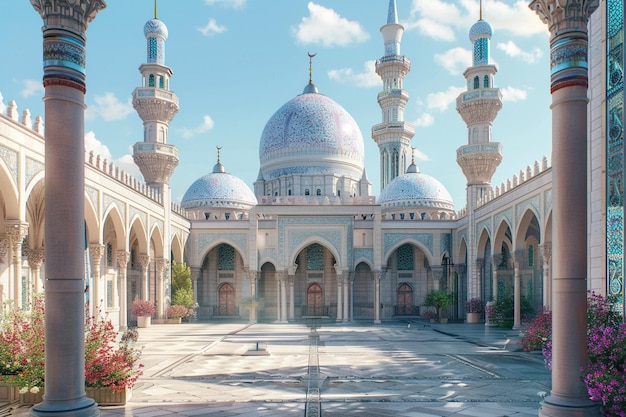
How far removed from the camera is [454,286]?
29219mm

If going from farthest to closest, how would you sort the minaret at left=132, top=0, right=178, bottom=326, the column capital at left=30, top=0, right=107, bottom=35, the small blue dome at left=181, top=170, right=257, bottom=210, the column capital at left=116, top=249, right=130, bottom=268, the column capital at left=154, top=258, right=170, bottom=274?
the small blue dome at left=181, top=170, right=257, bottom=210 → the minaret at left=132, top=0, right=178, bottom=326 → the column capital at left=154, top=258, right=170, bottom=274 → the column capital at left=116, top=249, right=130, bottom=268 → the column capital at left=30, top=0, right=107, bottom=35

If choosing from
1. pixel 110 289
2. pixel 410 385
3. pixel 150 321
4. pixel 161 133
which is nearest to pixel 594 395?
pixel 410 385

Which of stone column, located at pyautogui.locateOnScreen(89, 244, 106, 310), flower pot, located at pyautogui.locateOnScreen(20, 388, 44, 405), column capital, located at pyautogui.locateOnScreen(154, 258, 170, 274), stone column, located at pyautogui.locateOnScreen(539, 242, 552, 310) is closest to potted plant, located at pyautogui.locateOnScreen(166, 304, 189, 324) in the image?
column capital, located at pyautogui.locateOnScreen(154, 258, 170, 274)

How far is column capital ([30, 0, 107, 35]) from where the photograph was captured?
5.67 m

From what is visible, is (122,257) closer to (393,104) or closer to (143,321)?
(143,321)

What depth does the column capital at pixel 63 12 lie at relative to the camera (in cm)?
567

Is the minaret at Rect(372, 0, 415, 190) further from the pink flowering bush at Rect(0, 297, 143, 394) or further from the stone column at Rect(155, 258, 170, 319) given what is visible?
the pink flowering bush at Rect(0, 297, 143, 394)

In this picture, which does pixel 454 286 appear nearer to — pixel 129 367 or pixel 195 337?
pixel 195 337

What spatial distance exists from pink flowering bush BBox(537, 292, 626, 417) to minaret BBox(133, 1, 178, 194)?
21.7 meters

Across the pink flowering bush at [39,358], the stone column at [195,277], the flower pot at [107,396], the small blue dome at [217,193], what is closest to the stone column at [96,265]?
the pink flowering bush at [39,358]

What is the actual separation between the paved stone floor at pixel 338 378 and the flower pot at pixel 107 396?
0.46ft

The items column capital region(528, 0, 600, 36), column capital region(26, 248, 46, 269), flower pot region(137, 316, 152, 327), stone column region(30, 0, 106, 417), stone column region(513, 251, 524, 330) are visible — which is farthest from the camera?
flower pot region(137, 316, 152, 327)

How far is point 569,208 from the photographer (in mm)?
5902

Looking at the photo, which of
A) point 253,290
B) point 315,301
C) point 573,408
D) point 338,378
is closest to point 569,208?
point 573,408
